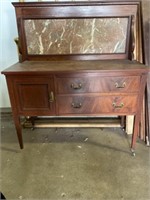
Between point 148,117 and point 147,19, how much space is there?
35.8 inches

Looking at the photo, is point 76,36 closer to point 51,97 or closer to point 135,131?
point 51,97

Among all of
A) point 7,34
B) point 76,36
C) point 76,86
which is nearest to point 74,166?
point 76,86

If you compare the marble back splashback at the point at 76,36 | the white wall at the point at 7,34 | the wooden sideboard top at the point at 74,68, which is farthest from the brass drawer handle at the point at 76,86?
the white wall at the point at 7,34

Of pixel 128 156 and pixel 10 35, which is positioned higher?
pixel 10 35

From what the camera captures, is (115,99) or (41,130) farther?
(41,130)

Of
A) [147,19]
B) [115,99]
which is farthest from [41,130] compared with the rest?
[147,19]

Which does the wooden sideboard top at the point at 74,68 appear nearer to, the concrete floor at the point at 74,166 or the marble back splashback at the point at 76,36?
the marble back splashback at the point at 76,36

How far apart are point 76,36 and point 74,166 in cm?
118

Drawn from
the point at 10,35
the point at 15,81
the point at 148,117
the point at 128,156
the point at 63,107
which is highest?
the point at 10,35

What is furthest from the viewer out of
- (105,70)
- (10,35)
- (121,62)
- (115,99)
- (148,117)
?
(10,35)

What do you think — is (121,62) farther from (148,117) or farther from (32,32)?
(32,32)

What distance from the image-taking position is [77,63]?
1.71 meters

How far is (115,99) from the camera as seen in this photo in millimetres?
1562

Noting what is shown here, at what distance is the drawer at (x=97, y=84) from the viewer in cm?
149
